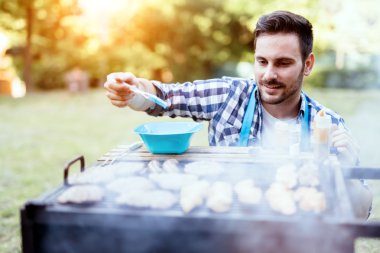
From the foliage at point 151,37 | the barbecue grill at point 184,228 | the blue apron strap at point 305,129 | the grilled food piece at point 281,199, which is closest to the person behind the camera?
the barbecue grill at point 184,228

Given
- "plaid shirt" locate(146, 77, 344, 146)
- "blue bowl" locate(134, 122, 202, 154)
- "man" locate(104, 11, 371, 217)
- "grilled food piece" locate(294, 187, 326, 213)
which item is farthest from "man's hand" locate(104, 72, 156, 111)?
"grilled food piece" locate(294, 187, 326, 213)

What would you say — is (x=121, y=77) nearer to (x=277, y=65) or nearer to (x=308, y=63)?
(x=277, y=65)

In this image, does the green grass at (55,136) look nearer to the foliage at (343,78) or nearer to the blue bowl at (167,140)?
the blue bowl at (167,140)

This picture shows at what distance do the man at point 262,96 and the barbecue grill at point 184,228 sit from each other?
0.79m

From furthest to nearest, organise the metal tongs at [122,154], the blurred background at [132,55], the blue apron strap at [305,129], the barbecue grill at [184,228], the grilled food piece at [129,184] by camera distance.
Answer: the blurred background at [132,55]
the blue apron strap at [305,129]
the metal tongs at [122,154]
the grilled food piece at [129,184]
the barbecue grill at [184,228]

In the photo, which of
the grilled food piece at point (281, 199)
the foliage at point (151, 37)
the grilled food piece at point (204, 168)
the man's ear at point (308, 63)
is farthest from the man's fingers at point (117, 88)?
the foliage at point (151, 37)

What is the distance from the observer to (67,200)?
1713mm

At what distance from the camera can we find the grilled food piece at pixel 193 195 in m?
1.67

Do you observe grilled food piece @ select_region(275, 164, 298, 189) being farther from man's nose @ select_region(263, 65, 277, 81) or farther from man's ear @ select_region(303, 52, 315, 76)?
man's ear @ select_region(303, 52, 315, 76)

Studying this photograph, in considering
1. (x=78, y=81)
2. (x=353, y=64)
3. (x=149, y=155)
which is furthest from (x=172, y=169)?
(x=353, y=64)

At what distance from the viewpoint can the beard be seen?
2.70 meters

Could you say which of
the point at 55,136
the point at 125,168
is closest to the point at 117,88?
the point at 125,168

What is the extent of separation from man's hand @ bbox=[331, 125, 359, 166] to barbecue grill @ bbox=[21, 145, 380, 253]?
51 centimetres

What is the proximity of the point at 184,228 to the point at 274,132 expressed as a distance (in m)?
1.34
